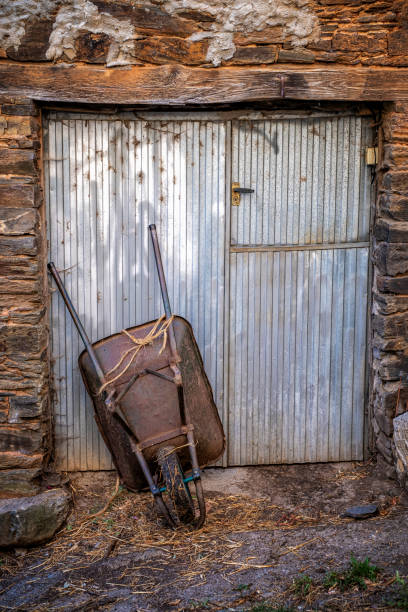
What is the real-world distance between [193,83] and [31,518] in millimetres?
2923

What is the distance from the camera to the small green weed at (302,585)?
3703mm

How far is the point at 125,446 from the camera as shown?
4.75 m

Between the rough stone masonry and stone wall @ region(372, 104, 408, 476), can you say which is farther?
stone wall @ region(372, 104, 408, 476)

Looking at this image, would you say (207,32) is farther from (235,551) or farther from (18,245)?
(235,551)

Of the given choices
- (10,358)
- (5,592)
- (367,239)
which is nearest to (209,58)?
(367,239)

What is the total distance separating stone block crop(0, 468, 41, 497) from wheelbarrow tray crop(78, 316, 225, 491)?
0.56 metres

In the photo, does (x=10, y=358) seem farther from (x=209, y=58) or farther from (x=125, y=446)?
(x=209, y=58)

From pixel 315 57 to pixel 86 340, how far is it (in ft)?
7.70

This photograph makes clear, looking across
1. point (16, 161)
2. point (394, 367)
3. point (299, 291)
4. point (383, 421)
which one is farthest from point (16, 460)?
point (394, 367)

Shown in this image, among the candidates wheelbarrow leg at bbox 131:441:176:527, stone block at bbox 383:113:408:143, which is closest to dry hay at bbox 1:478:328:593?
wheelbarrow leg at bbox 131:441:176:527

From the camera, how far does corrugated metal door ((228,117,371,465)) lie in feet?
16.4

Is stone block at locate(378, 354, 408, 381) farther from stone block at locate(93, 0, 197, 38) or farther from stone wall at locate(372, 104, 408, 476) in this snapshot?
stone block at locate(93, 0, 197, 38)

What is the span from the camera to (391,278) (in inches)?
191

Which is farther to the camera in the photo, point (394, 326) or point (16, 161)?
point (394, 326)
